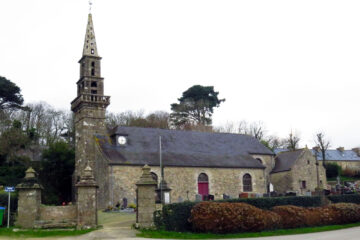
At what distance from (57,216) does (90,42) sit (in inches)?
839

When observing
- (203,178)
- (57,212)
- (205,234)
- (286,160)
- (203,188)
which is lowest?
(205,234)

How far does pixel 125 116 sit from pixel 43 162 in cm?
2374

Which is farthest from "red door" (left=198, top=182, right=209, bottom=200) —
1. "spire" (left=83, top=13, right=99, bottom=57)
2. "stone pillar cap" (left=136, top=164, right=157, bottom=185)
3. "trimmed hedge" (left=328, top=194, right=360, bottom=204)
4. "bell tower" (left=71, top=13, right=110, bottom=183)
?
"stone pillar cap" (left=136, top=164, right=157, bottom=185)

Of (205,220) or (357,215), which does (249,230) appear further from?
(357,215)

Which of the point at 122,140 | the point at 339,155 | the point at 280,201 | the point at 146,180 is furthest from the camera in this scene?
the point at 339,155

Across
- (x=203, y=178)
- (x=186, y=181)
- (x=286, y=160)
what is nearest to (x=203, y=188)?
(x=203, y=178)

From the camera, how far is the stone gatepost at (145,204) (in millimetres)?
18078

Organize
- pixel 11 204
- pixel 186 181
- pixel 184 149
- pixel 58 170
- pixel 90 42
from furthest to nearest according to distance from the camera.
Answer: pixel 58 170 < pixel 184 149 < pixel 90 42 < pixel 186 181 < pixel 11 204

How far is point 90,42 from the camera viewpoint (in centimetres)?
3575

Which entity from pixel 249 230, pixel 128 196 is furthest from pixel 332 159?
pixel 249 230

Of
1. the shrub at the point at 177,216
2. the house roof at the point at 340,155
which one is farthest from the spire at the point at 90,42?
the house roof at the point at 340,155

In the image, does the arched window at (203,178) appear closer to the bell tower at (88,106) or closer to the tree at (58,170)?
the bell tower at (88,106)

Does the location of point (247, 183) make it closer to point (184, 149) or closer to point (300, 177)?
point (300, 177)

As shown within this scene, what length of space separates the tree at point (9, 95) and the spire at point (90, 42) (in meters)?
19.2
